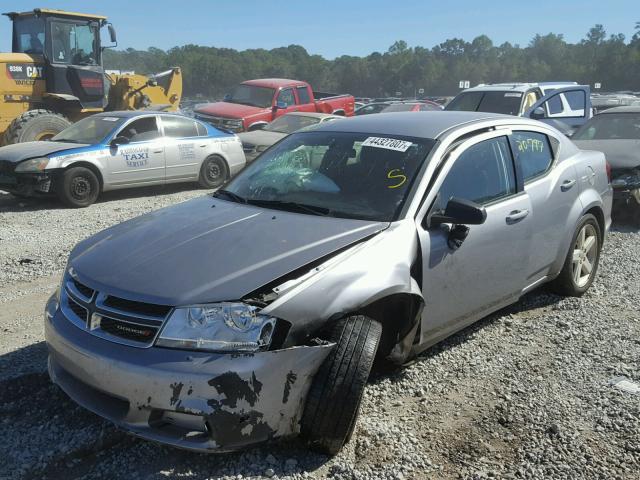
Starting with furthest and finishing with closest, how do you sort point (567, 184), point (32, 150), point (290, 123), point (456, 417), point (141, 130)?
point (290, 123)
point (141, 130)
point (32, 150)
point (567, 184)
point (456, 417)

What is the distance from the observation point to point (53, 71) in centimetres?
1335

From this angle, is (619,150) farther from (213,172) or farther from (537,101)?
(213,172)

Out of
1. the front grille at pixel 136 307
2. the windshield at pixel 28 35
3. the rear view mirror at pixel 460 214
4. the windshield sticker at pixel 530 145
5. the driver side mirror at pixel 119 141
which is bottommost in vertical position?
the driver side mirror at pixel 119 141

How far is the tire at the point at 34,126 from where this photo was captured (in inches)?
465

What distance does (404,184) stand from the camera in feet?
12.5

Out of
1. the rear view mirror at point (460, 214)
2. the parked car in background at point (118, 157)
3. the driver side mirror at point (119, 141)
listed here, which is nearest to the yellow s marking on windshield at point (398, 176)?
the rear view mirror at point (460, 214)

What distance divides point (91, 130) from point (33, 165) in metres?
1.49

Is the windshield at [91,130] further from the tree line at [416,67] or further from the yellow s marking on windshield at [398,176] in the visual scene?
the tree line at [416,67]

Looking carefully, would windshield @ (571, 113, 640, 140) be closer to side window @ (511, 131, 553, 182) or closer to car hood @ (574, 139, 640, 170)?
car hood @ (574, 139, 640, 170)

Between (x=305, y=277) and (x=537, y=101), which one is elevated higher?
(x=537, y=101)

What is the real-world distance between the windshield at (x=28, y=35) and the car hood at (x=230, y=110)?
445 centimetres

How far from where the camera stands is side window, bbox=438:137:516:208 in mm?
3982

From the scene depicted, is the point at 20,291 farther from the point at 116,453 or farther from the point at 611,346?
the point at 611,346

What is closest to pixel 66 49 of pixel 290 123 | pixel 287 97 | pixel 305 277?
pixel 290 123
